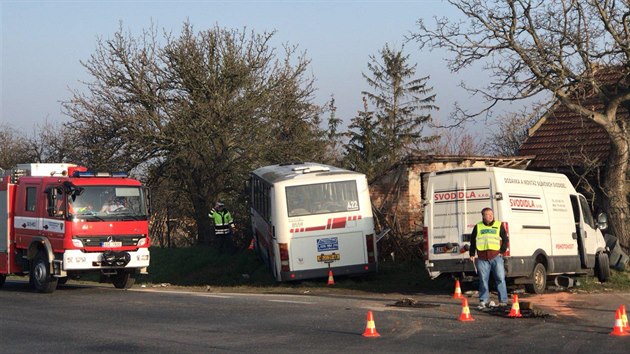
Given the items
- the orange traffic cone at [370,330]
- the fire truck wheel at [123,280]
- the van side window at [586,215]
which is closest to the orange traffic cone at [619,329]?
the orange traffic cone at [370,330]

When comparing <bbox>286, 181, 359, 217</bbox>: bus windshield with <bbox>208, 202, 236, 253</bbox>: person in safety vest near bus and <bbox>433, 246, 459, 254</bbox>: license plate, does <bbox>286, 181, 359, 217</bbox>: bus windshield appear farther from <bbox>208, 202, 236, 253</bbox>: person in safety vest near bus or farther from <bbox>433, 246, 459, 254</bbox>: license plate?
<bbox>208, 202, 236, 253</bbox>: person in safety vest near bus

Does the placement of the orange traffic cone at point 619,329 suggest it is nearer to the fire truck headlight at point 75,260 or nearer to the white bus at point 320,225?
the white bus at point 320,225

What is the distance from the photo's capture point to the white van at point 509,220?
62.5 feet

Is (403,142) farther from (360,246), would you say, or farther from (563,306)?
(563,306)

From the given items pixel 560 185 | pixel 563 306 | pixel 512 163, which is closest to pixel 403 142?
pixel 512 163

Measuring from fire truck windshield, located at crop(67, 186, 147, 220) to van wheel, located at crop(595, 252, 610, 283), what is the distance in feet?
36.0

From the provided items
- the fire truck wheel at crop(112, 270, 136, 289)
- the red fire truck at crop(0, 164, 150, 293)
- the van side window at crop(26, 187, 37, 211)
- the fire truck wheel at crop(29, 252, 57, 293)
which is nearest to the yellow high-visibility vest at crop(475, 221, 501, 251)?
the red fire truck at crop(0, 164, 150, 293)

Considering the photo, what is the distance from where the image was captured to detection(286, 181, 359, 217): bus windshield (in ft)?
76.9

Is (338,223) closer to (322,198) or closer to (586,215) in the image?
(322,198)

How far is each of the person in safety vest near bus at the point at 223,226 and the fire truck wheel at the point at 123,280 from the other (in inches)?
311

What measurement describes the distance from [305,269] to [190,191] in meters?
15.8

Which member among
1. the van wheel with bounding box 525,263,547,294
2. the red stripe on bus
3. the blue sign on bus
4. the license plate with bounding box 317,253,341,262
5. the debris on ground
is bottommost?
the debris on ground

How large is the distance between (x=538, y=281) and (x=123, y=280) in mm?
10199

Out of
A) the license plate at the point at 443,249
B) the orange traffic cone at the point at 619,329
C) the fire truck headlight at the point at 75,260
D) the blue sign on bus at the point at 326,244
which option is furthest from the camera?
the blue sign on bus at the point at 326,244
